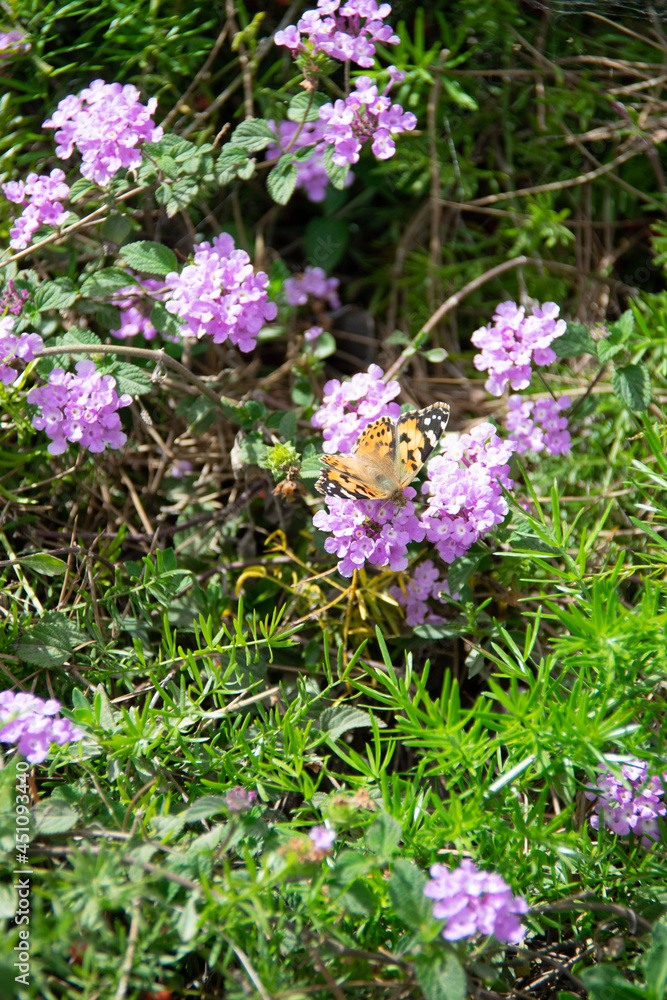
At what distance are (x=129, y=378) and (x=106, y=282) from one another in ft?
1.39

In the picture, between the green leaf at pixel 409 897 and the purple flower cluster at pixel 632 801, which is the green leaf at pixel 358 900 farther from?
the purple flower cluster at pixel 632 801

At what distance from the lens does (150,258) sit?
260 cm

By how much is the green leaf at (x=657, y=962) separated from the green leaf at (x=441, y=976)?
1.50ft

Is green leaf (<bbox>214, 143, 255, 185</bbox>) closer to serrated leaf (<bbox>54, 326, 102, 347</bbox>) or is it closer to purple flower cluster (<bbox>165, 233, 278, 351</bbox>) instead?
purple flower cluster (<bbox>165, 233, 278, 351</bbox>)

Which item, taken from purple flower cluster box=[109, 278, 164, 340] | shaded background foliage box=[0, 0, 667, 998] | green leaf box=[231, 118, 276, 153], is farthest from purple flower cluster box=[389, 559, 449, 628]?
green leaf box=[231, 118, 276, 153]

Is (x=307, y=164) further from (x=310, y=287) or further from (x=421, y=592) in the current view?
(x=421, y=592)

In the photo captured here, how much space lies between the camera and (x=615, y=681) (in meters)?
2.04

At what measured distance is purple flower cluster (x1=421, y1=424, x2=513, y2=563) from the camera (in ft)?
7.23

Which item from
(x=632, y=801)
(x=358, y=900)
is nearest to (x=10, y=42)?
(x=358, y=900)

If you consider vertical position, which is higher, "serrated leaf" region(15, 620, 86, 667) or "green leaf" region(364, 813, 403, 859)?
"serrated leaf" region(15, 620, 86, 667)

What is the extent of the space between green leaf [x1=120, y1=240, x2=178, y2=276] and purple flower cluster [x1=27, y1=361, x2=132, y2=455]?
0.44 m

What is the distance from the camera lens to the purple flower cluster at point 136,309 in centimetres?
279

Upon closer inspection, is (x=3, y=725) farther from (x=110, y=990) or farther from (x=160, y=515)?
(x=160, y=515)

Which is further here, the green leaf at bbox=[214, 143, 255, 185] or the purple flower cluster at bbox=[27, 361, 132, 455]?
the green leaf at bbox=[214, 143, 255, 185]
